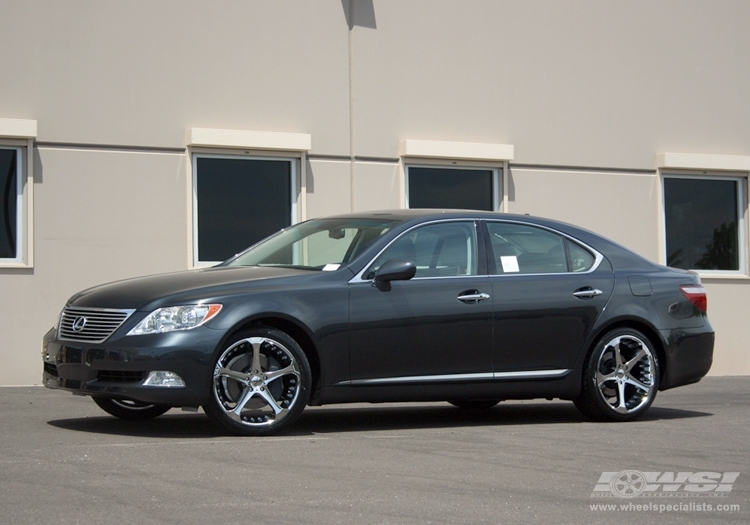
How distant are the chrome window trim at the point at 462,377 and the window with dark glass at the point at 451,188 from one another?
5.74m

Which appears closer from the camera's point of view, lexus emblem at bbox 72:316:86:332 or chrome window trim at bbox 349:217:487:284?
lexus emblem at bbox 72:316:86:332

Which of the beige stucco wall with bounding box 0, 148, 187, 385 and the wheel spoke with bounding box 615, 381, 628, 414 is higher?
the beige stucco wall with bounding box 0, 148, 187, 385

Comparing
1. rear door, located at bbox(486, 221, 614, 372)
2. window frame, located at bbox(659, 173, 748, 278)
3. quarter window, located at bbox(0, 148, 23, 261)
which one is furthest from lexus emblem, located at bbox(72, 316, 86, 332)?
window frame, located at bbox(659, 173, 748, 278)

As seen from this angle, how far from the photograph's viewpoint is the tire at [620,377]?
879 centimetres

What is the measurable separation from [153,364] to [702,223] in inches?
408

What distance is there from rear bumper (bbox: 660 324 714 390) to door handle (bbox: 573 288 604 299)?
68cm

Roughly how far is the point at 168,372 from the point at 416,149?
714cm

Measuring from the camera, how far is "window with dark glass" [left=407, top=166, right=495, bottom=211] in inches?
561

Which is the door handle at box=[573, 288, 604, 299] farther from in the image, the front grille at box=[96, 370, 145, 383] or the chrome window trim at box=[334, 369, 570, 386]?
the front grille at box=[96, 370, 145, 383]

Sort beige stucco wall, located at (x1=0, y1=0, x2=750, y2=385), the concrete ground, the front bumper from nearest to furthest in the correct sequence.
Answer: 1. the concrete ground
2. the front bumper
3. beige stucco wall, located at (x1=0, y1=0, x2=750, y2=385)

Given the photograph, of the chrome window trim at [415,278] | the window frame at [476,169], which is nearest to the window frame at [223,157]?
the window frame at [476,169]

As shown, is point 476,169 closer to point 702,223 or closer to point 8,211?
point 702,223

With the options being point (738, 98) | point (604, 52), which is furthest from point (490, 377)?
point (738, 98)

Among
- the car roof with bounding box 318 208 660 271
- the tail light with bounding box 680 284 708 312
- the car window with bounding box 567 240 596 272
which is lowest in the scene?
the tail light with bounding box 680 284 708 312
